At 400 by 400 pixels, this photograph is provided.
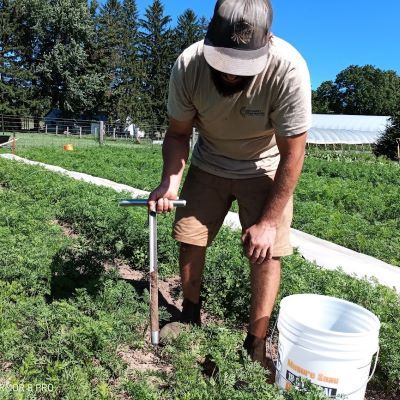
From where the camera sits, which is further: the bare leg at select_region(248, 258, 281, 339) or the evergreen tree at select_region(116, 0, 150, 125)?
the evergreen tree at select_region(116, 0, 150, 125)

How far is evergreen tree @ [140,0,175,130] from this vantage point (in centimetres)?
5184

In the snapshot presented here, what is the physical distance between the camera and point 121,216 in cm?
519

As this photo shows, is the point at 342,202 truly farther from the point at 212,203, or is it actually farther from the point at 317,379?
the point at 317,379

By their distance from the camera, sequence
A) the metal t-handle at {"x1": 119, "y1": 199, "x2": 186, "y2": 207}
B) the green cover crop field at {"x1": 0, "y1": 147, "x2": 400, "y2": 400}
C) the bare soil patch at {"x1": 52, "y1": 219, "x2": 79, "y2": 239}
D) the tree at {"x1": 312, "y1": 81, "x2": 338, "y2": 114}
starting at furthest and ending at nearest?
1. the tree at {"x1": 312, "y1": 81, "x2": 338, "y2": 114}
2. the bare soil patch at {"x1": 52, "y1": 219, "x2": 79, "y2": 239}
3. the metal t-handle at {"x1": 119, "y1": 199, "x2": 186, "y2": 207}
4. the green cover crop field at {"x1": 0, "y1": 147, "x2": 400, "y2": 400}

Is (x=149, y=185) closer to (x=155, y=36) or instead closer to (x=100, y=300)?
(x=100, y=300)

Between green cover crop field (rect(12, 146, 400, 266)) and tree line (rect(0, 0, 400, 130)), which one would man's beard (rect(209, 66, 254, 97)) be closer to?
green cover crop field (rect(12, 146, 400, 266))

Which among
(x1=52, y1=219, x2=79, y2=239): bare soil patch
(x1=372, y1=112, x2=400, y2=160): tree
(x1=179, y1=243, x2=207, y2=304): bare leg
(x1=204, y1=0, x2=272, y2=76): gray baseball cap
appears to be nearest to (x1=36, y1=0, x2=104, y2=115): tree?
(x1=372, y1=112, x2=400, y2=160): tree

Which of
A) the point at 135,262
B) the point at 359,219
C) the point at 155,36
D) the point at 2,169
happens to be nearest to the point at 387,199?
the point at 359,219

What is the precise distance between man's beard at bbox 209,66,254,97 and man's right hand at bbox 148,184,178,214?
689mm

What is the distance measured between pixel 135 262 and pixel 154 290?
1.82m

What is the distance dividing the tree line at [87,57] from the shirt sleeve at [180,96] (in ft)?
135

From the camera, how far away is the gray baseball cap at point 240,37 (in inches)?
87.5

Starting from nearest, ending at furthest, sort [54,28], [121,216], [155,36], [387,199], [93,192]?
[121,216], [93,192], [387,199], [54,28], [155,36]

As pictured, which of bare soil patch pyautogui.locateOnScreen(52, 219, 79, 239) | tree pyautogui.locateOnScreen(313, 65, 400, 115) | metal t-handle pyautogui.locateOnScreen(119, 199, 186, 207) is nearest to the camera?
metal t-handle pyautogui.locateOnScreen(119, 199, 186, 207)
